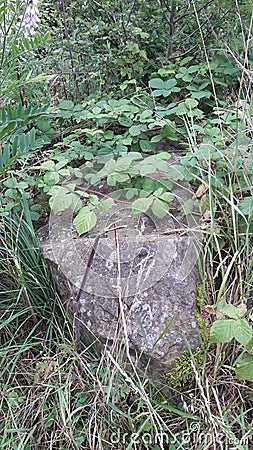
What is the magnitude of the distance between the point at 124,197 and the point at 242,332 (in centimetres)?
69

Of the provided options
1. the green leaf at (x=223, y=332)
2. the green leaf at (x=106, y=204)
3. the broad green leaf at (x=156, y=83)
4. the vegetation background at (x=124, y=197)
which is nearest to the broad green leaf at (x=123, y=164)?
the vegetation background at (x=124, y=197)

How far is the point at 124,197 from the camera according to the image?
5.39 ft

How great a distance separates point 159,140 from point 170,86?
27 cm

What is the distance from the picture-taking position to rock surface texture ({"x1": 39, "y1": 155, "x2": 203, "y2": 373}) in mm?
1379

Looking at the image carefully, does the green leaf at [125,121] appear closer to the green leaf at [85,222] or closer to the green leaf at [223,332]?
the green leaf at [85,222]

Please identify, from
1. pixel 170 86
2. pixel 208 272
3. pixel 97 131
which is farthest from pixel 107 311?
pixel 170 86

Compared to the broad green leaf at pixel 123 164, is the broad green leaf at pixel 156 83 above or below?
above

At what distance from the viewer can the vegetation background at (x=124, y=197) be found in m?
1.29

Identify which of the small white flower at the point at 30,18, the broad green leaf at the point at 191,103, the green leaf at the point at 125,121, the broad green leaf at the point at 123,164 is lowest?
the broad green leaf at the point at 123,164

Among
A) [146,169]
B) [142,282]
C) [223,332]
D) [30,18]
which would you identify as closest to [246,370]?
[223,332]

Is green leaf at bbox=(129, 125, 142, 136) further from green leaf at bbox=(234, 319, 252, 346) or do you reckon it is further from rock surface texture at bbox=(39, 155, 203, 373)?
green leaf at bbox=(234, 319, 252, 346)

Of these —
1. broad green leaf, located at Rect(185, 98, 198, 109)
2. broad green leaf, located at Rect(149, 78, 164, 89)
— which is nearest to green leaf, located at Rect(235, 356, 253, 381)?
broad green leaf, located at Rect(185, 98, 198, 109)

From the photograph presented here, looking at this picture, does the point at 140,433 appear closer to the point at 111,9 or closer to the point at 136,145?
the point at 136,145

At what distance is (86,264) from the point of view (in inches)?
59.1
